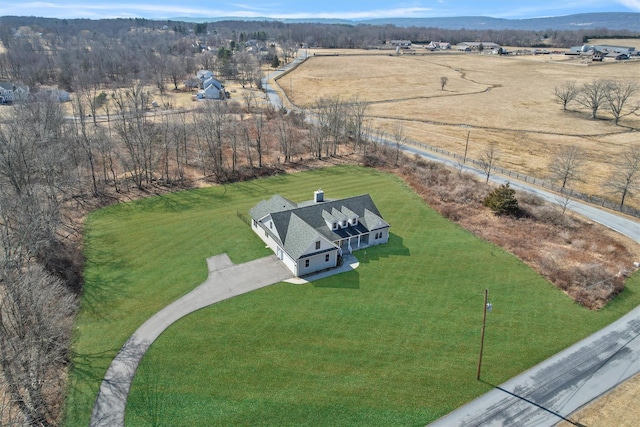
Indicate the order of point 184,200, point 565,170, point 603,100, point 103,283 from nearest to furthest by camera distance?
point 103,283
point 184,200
point 565,170
point 603,100

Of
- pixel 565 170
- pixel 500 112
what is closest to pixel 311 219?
pixel 565 170

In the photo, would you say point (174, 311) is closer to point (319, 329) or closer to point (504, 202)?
point (319, 329)

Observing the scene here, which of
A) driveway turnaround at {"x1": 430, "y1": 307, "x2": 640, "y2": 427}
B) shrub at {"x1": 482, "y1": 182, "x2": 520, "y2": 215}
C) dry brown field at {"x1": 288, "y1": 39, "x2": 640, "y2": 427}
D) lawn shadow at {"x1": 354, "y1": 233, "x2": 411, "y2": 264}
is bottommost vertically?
driveway turnaround at {"x1": 430, "y1": 307, "x2": 640, "y2": 427}

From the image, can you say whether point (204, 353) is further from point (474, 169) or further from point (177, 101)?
point (177, 101)

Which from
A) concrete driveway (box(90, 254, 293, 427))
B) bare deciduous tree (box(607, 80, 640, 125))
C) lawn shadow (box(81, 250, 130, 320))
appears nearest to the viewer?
concrete driveway (box(90, 254, 293, 427))

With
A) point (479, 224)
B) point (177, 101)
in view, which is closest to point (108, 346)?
point (479, 224)

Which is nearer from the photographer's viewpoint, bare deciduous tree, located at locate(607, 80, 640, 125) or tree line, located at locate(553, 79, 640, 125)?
bare deciduous tree, located at locate(607, 80, 640, 125)

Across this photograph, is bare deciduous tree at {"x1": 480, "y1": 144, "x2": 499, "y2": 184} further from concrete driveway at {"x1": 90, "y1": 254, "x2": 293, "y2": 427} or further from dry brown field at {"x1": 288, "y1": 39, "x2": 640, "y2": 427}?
concrete driveway at {"x1": 90, "y1": 254, "x2": 293, "y2": 427}

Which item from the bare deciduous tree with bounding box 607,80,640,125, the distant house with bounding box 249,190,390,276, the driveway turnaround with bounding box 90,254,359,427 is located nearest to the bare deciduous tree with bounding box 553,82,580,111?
the bare deciduous tree with bounding box 607,80,640,125
